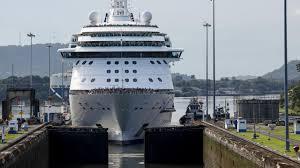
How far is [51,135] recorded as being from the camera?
7744 cm

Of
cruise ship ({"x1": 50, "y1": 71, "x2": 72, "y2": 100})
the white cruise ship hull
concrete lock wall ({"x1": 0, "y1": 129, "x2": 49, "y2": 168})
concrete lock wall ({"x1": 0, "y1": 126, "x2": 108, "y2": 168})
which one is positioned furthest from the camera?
cruise ship ({"x1": 50, "y1": 71, "x2": 72, "y2": 100})

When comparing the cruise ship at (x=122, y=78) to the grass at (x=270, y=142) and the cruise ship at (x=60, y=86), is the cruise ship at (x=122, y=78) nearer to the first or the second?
the grass at (x=270, y=142)

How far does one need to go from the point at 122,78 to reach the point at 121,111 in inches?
185

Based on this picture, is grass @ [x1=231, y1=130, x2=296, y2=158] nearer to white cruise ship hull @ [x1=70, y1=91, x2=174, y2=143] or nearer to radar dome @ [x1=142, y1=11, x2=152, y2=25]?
white cruise ship hull @ [x1=70, y1=91, x2=174, y2=143]

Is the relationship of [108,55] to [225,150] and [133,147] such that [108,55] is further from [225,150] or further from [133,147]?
[225,150]

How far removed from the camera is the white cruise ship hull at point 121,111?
7962 centimetres

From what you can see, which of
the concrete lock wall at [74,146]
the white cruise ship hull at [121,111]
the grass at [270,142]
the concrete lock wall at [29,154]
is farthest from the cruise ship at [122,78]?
the grass at [270,142]

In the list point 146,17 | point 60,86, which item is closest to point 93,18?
point 146,17

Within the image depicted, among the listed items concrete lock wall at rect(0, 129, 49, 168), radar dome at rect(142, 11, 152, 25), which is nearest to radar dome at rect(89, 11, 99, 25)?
radar dome at rect(142, 11, 152, 25)

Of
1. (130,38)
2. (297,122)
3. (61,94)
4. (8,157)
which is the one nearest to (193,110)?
(61,94)

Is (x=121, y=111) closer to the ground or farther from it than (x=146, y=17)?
closer to the ground

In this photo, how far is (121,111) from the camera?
261 ft

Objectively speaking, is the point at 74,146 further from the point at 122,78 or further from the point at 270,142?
the point at 270,142

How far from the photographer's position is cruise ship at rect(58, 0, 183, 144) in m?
80.1
